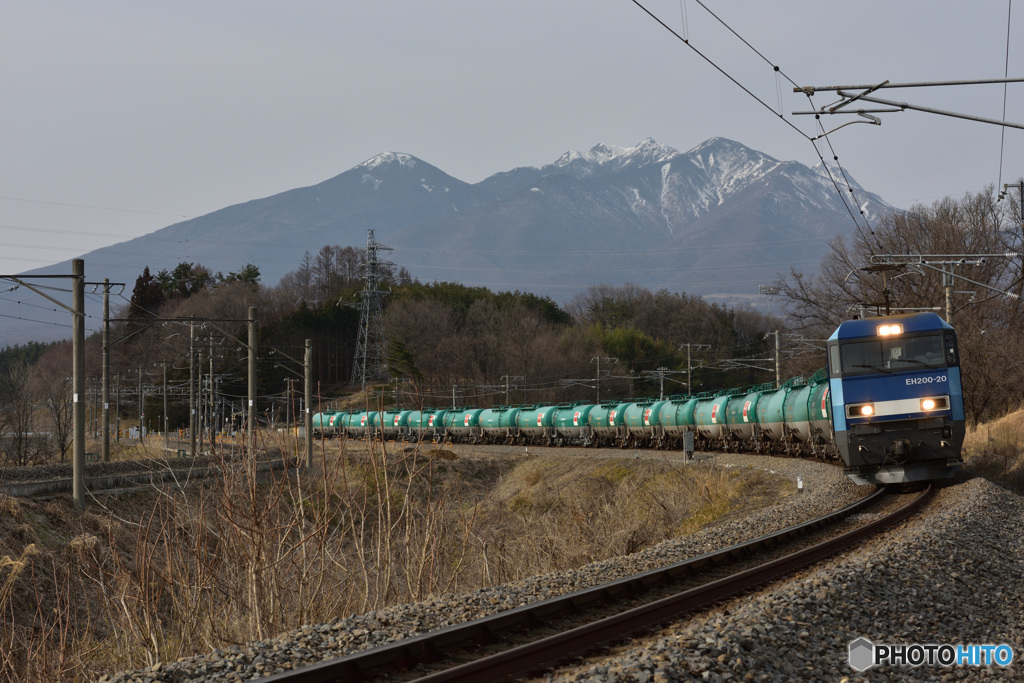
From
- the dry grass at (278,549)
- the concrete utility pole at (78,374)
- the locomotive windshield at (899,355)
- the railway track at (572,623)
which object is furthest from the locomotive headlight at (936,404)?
the concrete utility pole at (78,374)

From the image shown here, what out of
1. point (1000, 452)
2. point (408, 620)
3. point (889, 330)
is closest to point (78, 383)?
point (408, 620)

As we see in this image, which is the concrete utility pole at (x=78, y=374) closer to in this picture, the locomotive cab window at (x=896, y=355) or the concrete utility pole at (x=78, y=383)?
the concrete utility pole at (x=78, y=383)

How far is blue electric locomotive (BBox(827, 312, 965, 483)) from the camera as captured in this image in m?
18.1

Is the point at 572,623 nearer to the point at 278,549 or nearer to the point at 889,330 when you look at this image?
the point at 278,549

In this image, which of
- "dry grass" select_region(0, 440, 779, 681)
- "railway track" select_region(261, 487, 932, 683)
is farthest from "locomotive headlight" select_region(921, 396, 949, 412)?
"railway track" select_region(261, 487, 932, 683)

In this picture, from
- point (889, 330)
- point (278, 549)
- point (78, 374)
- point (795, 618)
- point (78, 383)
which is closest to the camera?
point (795, 618)

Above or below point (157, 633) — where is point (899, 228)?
above

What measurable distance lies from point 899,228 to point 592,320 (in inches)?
2642

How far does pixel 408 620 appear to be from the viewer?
8.55 meters

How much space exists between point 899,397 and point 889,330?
1470mm

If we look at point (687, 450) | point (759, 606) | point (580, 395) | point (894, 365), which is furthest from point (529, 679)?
point (580, 395)

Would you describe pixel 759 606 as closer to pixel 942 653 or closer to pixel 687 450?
pixel 942 653

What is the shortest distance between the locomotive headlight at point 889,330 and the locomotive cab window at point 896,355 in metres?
0.11

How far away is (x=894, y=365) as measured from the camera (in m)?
18.5
